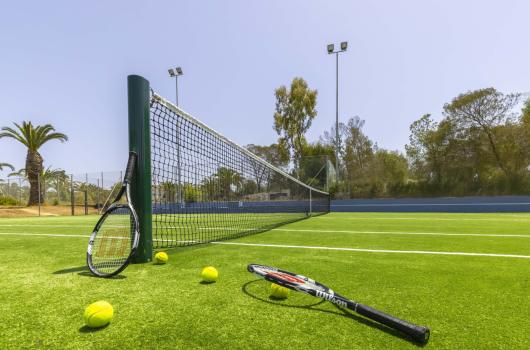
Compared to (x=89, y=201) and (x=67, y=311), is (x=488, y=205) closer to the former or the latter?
(x=67, y=311)

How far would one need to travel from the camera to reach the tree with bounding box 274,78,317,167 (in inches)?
1307

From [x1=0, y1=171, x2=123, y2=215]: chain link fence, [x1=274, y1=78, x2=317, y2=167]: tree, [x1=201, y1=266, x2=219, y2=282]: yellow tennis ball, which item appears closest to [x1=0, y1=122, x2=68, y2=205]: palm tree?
[x1=0, y1=171, x2=123, y2=215]: chain link fence

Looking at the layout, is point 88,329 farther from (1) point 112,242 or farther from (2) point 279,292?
(1) point 112,242

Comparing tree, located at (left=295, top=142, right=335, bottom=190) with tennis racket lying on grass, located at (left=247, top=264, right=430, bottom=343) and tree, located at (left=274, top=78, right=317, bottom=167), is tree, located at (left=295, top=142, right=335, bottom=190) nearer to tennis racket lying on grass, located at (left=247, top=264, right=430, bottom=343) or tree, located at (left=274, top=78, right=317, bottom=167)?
tree, located at (left=274, top=78, right=317, bottom=167)

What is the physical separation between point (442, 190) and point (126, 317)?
2531 cm

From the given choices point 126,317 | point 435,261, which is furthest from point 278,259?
point 126,317

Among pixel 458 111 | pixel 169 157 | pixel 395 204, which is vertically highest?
pixel 458 111

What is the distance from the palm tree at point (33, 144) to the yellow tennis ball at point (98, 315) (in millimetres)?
29301

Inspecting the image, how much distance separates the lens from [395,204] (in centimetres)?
2131

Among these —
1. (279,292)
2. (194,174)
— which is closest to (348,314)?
(279,292)

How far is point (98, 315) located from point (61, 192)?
2993 cm

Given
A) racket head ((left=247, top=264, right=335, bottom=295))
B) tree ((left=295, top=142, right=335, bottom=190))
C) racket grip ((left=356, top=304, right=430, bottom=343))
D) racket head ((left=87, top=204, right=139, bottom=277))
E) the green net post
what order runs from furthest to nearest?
tree ((left=295, top=142, right=335, bottom=190))
the green net post
racket head ((left=87, top=204, right=139, bottom=277))
racket head ((left=247, top=264, right=335, bottom=295))
racket grip ((left=356, top=304, right=430, bottom=343))

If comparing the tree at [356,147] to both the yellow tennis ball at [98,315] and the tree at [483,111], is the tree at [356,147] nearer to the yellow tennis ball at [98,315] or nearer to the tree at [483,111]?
the tree at [483,111]

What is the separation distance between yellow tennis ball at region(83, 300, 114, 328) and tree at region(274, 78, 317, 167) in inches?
1231
